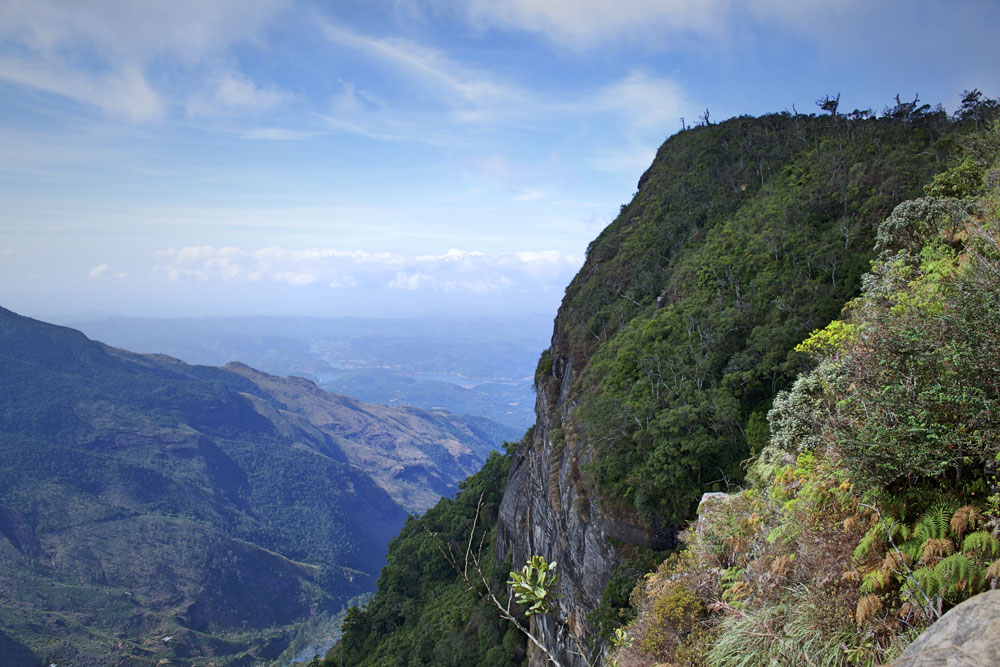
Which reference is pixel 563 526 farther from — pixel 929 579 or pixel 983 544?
pixel 983 544

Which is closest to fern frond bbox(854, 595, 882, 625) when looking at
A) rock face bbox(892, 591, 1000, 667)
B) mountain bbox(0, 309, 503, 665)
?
rock face bbox(892, 591, 1000, 667)

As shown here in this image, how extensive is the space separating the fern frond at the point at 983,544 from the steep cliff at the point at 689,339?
11011 mm

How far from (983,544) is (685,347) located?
829 inches

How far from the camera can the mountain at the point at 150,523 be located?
3900 inches

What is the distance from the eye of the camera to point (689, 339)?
85.4 ft

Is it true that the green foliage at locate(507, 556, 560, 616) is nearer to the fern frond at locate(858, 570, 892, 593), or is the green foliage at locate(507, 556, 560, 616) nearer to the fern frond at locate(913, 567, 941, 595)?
the fern frond at locate(858, 570, 892, 593)

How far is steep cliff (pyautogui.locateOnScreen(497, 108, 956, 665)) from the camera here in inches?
826

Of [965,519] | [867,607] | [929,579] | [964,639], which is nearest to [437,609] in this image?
[867,607]

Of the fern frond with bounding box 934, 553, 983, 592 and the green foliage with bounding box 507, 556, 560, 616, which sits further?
the green foliage with bounding box 507, 556, 560, 616

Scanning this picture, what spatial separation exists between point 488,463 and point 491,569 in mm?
19368

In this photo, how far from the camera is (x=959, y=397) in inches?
212

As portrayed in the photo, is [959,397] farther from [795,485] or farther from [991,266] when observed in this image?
[795,485]

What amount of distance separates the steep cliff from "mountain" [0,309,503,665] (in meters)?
96.2

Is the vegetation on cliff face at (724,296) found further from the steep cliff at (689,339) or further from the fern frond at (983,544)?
the fern frond at (983,544)
